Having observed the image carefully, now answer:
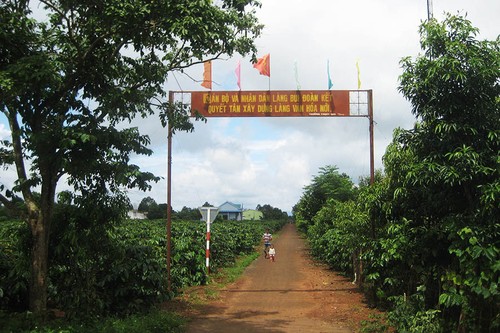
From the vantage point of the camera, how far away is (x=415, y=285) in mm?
8961

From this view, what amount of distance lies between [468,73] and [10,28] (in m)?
6.64

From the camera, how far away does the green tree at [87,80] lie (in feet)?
21.9

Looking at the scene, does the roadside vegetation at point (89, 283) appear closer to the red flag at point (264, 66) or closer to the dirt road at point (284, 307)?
the dirt road at point (284, 307)

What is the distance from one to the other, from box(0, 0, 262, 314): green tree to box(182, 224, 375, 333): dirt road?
3534 millimetres

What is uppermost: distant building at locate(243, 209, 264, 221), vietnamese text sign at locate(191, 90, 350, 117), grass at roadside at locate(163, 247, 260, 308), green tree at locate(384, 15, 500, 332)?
vietnamese text sign at locate(191, 90, 350, 117)

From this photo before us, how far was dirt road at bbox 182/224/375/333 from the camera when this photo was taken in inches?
371

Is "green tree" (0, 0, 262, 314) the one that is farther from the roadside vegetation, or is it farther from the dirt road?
the dirt road

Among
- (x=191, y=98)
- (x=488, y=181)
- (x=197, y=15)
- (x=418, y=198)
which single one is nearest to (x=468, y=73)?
Result: (x=488, y=181)

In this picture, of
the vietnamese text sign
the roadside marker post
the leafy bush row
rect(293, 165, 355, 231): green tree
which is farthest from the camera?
rect(293, 165, 355, 231): green tree

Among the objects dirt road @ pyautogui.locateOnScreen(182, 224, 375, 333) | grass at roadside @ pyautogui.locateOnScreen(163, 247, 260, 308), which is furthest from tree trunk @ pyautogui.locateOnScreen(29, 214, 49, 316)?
grass at roadside @ pyautogui.locateOnScreen(163, 247, 260, 308)

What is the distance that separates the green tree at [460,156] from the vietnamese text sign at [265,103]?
227 inches

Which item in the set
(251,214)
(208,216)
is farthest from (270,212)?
(208,216)

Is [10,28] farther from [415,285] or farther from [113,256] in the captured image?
[415,285]

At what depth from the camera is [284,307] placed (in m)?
11.7
